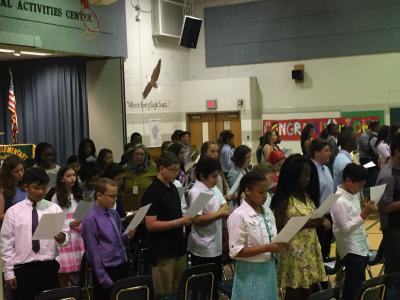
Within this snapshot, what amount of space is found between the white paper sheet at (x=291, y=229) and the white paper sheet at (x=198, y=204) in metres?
0.88

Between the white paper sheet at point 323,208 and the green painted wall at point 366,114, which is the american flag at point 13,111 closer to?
the green painted wall at point 366,114

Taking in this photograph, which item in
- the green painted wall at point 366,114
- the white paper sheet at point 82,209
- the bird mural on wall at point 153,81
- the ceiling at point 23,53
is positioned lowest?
the white paper sheet at point 82,209

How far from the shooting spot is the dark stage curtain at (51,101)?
11992 millimetres

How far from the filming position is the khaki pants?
478 cm

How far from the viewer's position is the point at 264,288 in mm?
3908

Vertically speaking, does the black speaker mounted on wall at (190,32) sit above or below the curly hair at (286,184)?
above

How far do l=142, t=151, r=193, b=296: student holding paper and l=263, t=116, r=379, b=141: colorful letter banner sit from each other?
28.1 feet

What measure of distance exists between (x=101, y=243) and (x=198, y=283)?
0.79 meters

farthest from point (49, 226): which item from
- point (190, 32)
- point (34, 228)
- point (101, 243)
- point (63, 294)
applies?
point (190, 32)

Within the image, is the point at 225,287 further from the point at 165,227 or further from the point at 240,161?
the point at 240,161

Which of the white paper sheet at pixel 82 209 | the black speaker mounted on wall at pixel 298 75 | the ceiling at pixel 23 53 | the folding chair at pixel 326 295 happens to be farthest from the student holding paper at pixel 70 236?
the black speaker mounted on wall at pixel 298 75

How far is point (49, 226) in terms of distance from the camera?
404 centimetres

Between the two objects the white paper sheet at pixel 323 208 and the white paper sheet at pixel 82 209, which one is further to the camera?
the white paper sheet at pixel 82 209

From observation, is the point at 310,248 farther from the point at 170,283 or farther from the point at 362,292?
the point at 170,283
